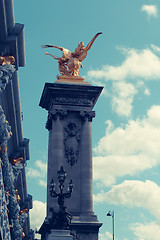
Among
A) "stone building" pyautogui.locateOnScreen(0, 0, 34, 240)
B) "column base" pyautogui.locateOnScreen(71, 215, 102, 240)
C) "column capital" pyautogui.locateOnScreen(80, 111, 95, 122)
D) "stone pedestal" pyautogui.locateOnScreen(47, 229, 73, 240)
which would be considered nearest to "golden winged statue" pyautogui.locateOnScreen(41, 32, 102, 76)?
"column capital" pyautogui.locateOnScreen(80, 111, 95, 122)

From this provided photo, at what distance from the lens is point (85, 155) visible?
5466cm

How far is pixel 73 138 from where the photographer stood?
182 feet

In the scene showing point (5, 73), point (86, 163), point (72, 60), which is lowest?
point (5, 73)

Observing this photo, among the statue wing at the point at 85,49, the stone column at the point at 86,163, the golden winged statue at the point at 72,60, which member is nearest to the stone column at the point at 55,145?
the stone column at the point at 86,163

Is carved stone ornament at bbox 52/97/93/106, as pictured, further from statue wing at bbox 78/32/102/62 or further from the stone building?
the stone building

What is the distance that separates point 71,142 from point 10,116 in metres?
25.3

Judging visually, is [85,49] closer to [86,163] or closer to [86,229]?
[86,163]

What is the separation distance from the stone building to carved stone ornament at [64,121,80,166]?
1383 cm

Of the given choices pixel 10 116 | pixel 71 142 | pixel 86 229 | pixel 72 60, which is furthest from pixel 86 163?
pixel 10 116

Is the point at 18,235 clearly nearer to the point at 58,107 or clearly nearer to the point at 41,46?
the point at 58,107

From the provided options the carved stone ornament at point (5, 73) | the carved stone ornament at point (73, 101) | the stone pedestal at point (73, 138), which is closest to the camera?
the carved stone ornament at point (5, 73)

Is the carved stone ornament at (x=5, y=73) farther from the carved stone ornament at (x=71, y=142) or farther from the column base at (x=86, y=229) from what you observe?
the carved stone ornament at (x=71, y=142)

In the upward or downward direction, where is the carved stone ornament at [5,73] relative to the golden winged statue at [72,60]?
downward

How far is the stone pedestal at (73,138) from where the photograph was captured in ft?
175
